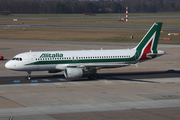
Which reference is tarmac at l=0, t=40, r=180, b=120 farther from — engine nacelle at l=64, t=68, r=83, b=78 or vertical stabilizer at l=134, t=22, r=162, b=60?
vertical stabilizer at l=134, t=22, r=162, b=60

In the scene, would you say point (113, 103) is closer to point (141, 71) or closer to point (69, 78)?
point (69, 78)

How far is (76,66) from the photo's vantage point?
43.6 m

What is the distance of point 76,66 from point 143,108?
1685cm

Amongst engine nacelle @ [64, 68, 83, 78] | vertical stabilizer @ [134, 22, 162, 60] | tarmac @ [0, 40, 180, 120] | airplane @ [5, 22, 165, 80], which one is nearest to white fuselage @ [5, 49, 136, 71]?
airplane @ [5, 22, 165, 80]

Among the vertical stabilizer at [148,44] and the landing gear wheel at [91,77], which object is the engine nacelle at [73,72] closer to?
the landing gear wheel at [91,77]

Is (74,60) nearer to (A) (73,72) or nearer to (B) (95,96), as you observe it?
(A) (73,72)

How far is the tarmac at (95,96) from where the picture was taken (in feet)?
88.5

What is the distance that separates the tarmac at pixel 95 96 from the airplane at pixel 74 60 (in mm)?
1788

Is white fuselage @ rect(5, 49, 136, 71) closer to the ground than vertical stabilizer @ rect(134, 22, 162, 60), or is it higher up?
closer to the ground

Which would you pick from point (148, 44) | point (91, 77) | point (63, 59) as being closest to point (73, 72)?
point (63, 59)

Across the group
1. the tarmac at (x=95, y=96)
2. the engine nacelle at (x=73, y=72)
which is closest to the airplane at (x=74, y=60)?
the engine nacelle at (x=73, y=72)

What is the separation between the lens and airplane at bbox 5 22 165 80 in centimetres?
4241

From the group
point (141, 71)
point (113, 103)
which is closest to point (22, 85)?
point (113, 103)

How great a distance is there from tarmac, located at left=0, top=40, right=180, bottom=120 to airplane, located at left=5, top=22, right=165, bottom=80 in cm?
179
